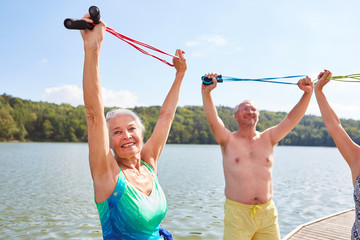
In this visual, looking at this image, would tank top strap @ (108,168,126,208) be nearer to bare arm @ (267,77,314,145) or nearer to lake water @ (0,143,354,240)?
bare arm @ (267,77,314,145)

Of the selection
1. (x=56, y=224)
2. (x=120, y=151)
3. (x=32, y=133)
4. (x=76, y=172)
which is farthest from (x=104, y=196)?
(x=32, y=133)

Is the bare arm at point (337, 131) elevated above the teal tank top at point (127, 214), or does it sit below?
above

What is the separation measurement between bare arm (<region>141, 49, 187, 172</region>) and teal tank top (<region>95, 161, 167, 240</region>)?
459 mm

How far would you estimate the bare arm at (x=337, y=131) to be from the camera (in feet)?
8.32

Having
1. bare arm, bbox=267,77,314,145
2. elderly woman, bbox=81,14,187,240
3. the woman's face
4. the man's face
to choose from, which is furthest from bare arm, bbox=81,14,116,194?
bare arm, bbox=267,77,314,145

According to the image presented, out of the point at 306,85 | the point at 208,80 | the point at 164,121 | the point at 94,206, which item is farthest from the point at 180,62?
the point at 94,206

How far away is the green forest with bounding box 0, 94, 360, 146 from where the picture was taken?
3063 inches

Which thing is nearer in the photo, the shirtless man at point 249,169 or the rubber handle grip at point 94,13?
the rubber handle grip at point 94,13

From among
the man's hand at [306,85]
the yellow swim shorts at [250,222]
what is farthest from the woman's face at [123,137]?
the man's hand at [306,85]

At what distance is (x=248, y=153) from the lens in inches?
142

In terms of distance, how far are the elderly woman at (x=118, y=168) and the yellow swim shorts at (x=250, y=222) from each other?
4.86 feet

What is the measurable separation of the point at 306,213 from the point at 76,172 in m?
14.8

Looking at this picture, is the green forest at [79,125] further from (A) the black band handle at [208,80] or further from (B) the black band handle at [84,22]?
(B) the black band handle at [84,22]

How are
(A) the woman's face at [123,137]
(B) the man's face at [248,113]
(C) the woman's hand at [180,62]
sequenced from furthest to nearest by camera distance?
(B) the man's face at [248,113] < (C) the woman's hand at [180,62] < (A) the woman's face at [123,137]
